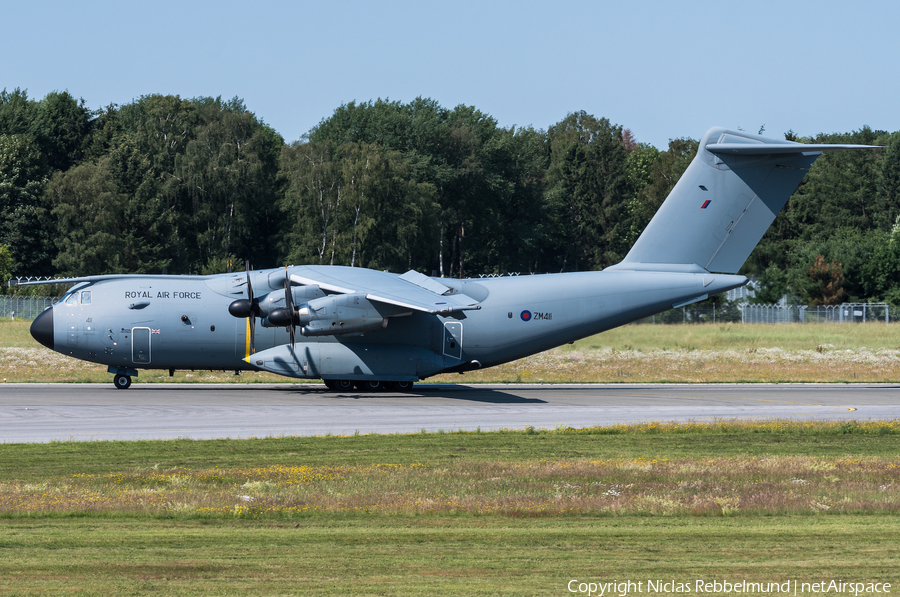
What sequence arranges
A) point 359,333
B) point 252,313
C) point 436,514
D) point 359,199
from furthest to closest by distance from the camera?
point 359,199 < point 359,333 < point 252,313 < point 436,514

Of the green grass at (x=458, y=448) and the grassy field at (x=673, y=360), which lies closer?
the green grass at (x=458, y=448)

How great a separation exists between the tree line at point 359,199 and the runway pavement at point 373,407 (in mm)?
44400

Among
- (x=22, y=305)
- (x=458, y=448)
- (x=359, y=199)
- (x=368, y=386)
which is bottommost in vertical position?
(x=458, y=448)

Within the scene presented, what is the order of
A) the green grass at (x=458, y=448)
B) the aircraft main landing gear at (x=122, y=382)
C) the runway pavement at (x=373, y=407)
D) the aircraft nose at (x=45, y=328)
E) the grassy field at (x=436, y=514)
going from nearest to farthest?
the grassy field at (x=436, y=514)
the green grass at (x=458, y=448)
the runway pavement at (x=373, y=407)
the aircraft nose at (x=45, y=328)
the aircraft main landing gear at (x=122, y=382)

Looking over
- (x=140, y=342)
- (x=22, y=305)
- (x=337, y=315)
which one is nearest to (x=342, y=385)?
(x=337, y=315)

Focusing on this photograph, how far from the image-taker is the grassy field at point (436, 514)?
8.93 m

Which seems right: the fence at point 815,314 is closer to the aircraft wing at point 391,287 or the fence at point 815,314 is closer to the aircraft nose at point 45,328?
the aircraft wing at point 391,287

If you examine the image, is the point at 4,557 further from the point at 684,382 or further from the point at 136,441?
the point at 684,382

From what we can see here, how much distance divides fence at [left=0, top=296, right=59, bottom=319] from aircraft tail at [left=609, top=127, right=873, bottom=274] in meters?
48.5

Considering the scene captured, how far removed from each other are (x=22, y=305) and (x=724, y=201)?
5220 cm

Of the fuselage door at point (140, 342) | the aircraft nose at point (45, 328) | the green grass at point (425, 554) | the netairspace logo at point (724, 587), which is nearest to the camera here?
the netairspace logo at point (724, 587)

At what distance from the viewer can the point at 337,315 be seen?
90.5ft

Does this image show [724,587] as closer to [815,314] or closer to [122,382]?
[122,382]

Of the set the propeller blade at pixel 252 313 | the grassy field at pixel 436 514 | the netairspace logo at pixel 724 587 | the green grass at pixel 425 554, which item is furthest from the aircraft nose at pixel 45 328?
the netairspace logo at pixel 724 587
